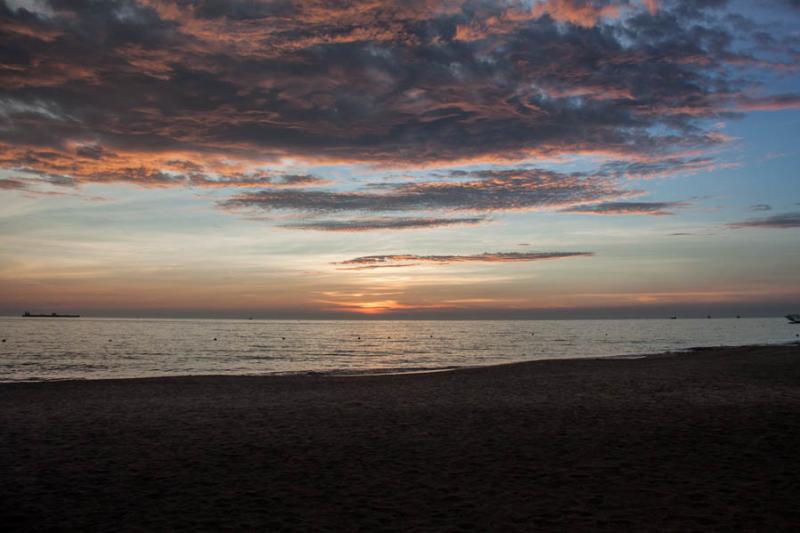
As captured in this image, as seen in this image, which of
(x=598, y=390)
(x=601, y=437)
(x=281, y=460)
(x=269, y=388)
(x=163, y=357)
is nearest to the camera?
(x=281, y=460)

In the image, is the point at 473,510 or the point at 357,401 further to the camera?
the point at 357,401

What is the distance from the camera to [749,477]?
1012 centimetres

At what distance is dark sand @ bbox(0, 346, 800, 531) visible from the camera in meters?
8.54

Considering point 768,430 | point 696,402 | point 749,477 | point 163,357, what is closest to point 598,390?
point 696,402

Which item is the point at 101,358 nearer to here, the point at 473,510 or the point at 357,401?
the point at 357,401

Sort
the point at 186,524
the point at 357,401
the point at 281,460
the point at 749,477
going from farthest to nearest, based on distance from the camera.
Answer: the point at 357,401 < the point at 281,460 < the point at 749,477 < the point at 186,524

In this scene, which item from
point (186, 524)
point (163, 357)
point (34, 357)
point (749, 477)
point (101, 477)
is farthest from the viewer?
point (163, 357)

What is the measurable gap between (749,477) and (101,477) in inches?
471

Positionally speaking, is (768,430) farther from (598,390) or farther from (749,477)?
(598,390)

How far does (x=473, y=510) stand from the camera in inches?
345

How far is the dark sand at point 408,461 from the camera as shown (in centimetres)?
854

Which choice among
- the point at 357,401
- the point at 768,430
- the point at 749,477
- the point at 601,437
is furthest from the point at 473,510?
the point at 357,401

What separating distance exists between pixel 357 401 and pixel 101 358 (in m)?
41.2

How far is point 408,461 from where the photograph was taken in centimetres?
1191
